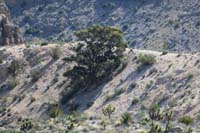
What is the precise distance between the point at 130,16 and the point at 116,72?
52983 mm

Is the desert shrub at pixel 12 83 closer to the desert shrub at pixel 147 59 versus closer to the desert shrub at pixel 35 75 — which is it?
the desert shrub at pixel 35 75

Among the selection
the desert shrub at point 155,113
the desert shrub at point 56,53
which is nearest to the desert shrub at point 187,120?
the desert shrub at point 155,113

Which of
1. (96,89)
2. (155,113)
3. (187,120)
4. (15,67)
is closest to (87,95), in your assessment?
(96,89)

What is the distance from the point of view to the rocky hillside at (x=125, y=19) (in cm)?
11738

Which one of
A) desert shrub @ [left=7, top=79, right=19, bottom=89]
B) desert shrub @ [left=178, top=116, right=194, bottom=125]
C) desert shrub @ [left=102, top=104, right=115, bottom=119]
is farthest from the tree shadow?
desert shrub @ [left=178, top=116, right=194, bottom=125]

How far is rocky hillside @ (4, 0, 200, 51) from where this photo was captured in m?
117

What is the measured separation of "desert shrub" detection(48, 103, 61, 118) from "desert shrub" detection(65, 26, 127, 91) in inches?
223

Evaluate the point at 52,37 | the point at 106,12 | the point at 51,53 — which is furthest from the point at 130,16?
the point at 51,53

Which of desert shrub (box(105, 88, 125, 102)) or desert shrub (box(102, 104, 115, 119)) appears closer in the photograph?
desert shrub (box(102, 104, 115, 119))

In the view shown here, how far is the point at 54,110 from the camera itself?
7244 centimetres

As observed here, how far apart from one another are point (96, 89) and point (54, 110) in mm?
8097

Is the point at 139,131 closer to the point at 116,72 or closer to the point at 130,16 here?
the point at 116,72

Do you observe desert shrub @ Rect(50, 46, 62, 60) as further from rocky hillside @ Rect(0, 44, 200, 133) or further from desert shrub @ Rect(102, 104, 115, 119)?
desert shrub @ Rect(102, 104, 115, 119)

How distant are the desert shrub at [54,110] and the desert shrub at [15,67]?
1238cm
